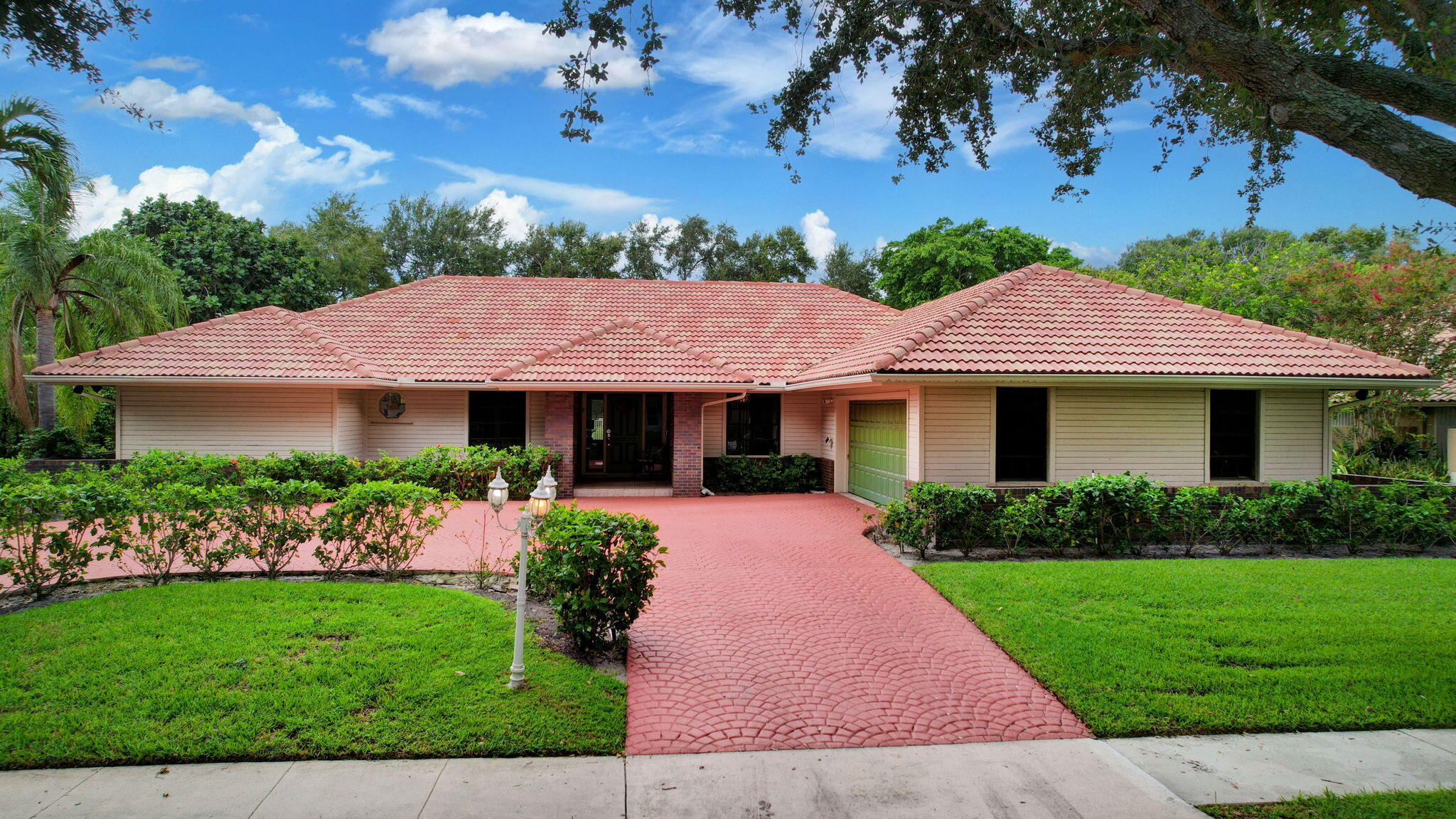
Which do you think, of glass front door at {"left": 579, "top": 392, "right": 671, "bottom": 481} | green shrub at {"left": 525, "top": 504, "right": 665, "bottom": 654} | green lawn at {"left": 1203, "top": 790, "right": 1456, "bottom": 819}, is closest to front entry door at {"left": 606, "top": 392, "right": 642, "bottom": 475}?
glass front door at {"left": 579, "top": 392, "right": 671, "bottom": 481}

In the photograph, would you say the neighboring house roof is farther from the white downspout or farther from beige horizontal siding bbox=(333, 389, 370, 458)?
beige horizontal siding bbox=(333, 389, 370, 458)

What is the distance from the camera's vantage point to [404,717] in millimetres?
4422

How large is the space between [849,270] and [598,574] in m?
32.5

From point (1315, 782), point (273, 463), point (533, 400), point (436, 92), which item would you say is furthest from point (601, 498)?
point (1315, 782)

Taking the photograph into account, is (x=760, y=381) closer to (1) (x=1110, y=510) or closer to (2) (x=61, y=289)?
(1) (x=1110, y=510)

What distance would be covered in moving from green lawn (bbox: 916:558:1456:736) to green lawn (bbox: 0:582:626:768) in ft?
12.0

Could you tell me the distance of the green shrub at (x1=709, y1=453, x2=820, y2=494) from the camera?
15.7 meters

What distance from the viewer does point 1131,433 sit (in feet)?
37.9

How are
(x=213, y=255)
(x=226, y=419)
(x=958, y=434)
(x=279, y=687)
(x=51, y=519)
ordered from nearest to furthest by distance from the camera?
(x=279, y=687) → (x=51, y=519) → (x=958, y=434) → (x=226, y=419) → (x=213, y=255)

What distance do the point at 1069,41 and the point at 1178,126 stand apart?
2.48 m

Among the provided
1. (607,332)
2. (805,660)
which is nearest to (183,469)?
(607,332)

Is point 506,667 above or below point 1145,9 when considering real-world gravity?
below

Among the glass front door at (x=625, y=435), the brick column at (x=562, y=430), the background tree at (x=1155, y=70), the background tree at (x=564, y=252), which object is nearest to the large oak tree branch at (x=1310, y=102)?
the background tree at (x=1155, y=70)

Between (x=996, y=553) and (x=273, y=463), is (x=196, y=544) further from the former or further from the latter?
(x=996, y=553)
